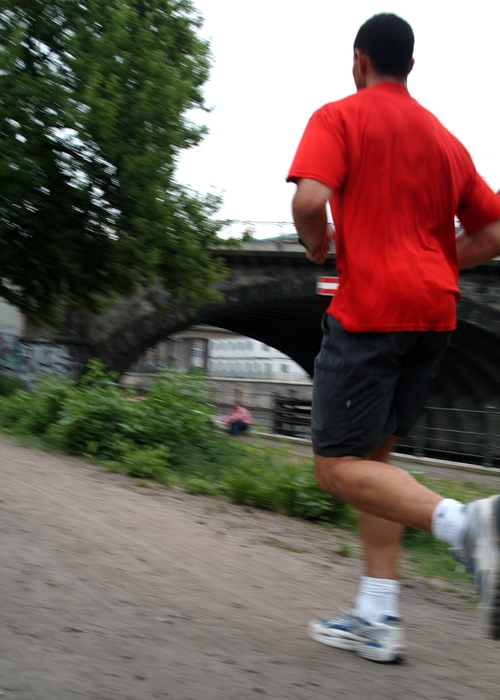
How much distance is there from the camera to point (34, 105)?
50.6 ft

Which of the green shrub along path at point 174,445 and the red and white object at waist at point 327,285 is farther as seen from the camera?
the red and white object at waist at point 327,285

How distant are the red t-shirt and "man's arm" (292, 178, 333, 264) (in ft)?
0.10

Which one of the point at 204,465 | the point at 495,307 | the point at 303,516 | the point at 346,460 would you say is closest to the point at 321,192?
the point at 346,460

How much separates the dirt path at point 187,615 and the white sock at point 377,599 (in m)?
0.15

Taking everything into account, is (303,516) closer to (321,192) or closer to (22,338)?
(321,192)

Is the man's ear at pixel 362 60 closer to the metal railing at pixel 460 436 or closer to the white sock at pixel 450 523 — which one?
the white sock at pixel 450 523

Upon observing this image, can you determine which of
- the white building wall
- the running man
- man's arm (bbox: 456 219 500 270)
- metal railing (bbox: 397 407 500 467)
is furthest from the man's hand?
the white building wall

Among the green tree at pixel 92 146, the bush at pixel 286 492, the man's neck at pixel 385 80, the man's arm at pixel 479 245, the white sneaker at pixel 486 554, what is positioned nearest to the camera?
the white sneaker at pixel 486 554

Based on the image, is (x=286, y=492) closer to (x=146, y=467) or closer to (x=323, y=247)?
(x=146, y=467)

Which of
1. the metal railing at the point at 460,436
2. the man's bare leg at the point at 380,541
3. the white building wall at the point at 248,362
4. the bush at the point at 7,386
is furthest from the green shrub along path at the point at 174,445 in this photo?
the white building wall at the point at 248,362

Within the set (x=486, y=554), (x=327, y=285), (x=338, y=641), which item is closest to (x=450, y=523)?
(x=486, y=554)

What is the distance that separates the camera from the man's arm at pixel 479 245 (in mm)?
2705

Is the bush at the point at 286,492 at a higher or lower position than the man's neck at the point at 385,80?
lower

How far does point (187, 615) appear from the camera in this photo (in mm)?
2633
